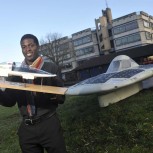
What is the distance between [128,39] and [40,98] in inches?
3267

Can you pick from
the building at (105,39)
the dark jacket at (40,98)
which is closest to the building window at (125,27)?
the building at (105,39)

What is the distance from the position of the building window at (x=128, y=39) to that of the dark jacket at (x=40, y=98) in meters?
80.6

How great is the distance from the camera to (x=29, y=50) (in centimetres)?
436

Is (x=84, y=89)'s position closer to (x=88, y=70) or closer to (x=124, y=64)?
(x=124, y=64)

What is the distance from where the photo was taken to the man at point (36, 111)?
4.25 m

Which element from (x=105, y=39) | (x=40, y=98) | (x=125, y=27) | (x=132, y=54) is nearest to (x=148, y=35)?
(x=125, y=27)

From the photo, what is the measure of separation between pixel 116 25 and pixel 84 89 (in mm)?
80074

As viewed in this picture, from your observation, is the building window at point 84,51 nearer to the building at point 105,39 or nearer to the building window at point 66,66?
the building at point 105,39

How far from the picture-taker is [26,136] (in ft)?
14.1

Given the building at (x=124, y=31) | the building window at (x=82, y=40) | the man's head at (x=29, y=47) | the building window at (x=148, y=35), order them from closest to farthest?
the man's head at (x=29, y=47), the building at (x=124, y=31), the building window at (x=148, y=35), the building window at (x=82, y=40)

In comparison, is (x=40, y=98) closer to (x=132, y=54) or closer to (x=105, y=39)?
(x=132, y=54)

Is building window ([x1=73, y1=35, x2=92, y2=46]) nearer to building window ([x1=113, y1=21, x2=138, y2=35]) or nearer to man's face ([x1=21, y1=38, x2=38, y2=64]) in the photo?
building window ([x1=113, y1=21, x2=138, y2=35])

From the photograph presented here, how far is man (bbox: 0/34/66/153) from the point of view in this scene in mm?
4246

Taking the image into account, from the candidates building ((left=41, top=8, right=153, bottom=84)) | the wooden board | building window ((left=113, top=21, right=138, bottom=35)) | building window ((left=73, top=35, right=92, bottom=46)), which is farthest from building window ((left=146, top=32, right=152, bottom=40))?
the wooden board
